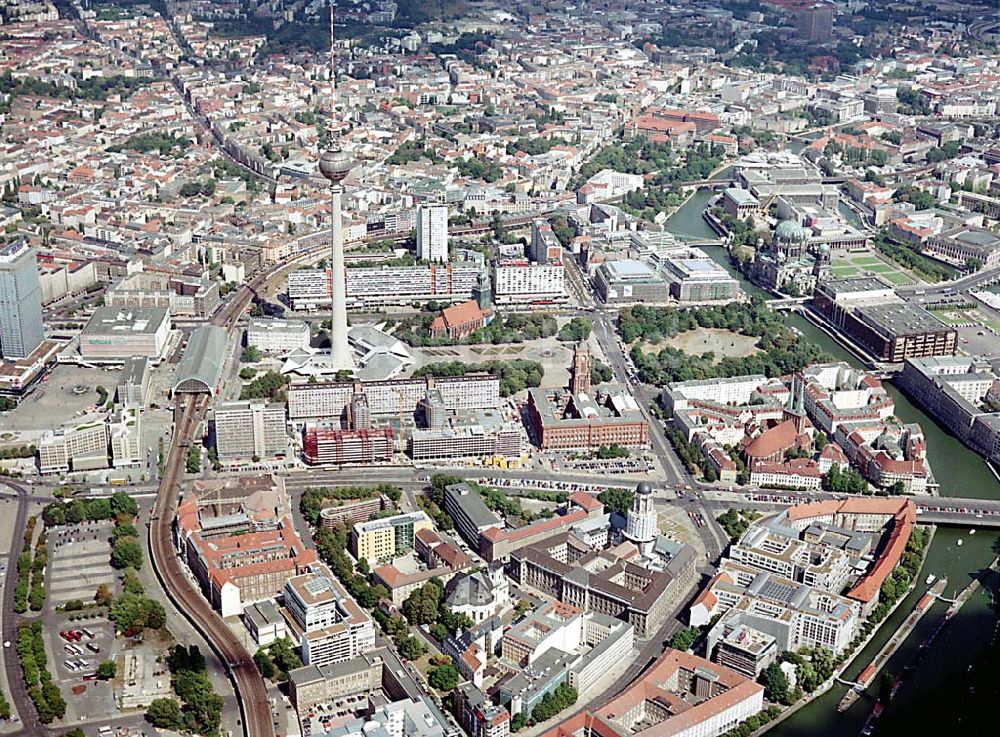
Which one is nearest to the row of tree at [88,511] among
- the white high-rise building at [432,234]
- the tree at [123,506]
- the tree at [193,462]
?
the tree at [123,506]

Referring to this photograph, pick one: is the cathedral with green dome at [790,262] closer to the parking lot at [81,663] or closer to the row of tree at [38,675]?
the parking lot at [81,663]

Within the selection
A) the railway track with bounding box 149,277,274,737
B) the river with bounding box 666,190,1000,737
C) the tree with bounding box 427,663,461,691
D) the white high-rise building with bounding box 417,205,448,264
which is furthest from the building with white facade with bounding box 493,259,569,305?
the tree with bounding box 427,663,461,691

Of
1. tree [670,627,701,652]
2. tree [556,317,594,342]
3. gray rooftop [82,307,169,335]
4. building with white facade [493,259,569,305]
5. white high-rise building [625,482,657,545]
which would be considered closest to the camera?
tree [670,627,701,652]

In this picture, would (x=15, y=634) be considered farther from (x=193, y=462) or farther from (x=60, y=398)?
(x=60, y=398)

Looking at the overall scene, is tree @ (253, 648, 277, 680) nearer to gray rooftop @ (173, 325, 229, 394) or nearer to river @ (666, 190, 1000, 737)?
river @ (666, 190, 1000, 737)

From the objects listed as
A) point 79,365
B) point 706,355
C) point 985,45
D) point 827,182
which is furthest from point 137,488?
point 985,45

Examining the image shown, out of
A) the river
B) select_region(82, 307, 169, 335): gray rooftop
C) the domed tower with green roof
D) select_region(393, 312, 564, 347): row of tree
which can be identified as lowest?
the river

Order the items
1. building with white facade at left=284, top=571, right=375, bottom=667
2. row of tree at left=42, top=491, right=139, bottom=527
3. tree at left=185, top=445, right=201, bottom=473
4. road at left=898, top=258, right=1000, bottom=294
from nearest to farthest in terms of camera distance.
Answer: building with white facade at left=284, top=571, right=375, bottom=667 < row of tree at left=42, top=491, right=139, bottom=527 < tree at left=185, top=445, right=201, bottom=473 < road at left=898, top=258, right=1000, bottom=294

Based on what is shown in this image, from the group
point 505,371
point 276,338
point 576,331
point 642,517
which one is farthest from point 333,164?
point 642,517
